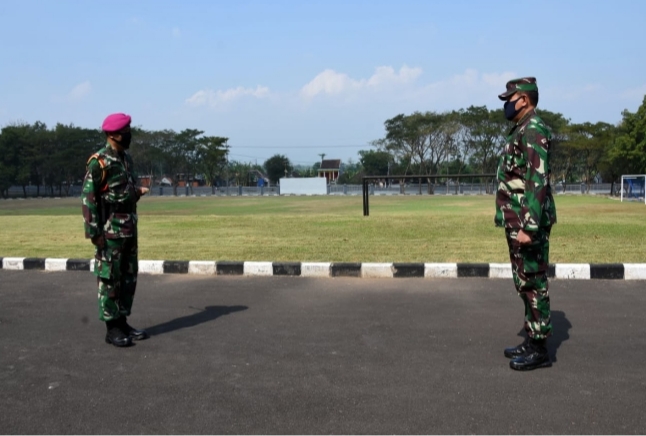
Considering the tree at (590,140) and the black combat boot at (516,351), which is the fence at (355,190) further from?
the black combat boot at (516,351)

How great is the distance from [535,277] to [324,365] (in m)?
1.41

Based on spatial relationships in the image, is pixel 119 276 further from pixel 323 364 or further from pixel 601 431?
pixel 601 431

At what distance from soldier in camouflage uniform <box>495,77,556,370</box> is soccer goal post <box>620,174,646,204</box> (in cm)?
3195

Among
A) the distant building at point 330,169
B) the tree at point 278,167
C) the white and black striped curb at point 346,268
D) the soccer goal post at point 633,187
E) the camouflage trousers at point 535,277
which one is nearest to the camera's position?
the camouflage trousers at point 535,277

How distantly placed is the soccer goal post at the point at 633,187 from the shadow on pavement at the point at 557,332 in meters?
30.7

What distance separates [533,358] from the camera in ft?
11.6

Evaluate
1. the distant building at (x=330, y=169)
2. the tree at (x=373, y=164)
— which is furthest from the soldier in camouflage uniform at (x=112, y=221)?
the distant building at (x=330, y=169)

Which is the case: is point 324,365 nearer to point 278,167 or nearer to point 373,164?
point 373,164

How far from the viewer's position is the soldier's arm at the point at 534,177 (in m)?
3.48

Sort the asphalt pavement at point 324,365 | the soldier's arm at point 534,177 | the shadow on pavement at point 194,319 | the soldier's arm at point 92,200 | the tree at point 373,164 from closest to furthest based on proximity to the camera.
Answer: the asphalt pavement at point 324,365 → the soldier's arm at point 534,177 → the soldier's arm at point 92,200 → the shadow on pavement at point 194,319 → the tree at point 373,164

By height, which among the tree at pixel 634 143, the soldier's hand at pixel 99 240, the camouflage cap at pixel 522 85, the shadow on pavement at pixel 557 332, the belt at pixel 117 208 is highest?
the tree at pixel 634 143

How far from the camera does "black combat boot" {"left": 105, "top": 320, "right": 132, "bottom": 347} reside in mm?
4141

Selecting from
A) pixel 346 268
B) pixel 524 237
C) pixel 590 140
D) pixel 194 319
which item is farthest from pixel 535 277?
pixel 590 140

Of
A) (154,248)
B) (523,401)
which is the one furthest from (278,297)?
(154,248)
